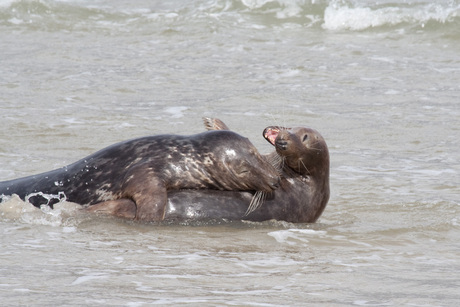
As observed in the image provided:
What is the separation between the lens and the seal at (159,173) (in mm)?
6340

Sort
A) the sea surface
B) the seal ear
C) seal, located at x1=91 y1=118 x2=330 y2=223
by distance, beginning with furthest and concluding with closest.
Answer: the seal ear < seal, located at x1=91 y1=118 x2=330 y2=223 < the sea surface

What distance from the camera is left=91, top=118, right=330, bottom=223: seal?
6480mm

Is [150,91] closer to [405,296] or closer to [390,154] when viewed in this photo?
[390,154]

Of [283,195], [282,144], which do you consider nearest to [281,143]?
[282,144]

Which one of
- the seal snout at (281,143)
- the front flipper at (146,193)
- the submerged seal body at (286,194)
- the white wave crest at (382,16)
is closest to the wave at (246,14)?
the white wave crest at (382,16)

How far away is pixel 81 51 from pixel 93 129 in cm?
527

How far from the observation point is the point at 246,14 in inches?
734

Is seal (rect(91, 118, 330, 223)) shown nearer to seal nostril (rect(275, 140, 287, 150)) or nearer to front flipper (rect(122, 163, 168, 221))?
seal nostril (rect(275, 140, 287, 150))

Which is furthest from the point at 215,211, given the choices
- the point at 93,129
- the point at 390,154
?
the point at 93,129

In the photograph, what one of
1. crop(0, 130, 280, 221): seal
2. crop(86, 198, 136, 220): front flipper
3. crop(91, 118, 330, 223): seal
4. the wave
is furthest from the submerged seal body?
the wave

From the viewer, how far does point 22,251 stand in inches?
216

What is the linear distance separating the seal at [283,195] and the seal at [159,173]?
0.27 ft

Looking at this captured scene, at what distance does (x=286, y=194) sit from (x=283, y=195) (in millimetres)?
29

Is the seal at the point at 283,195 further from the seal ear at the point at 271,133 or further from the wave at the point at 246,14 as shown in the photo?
the wave at the point at 246,14
